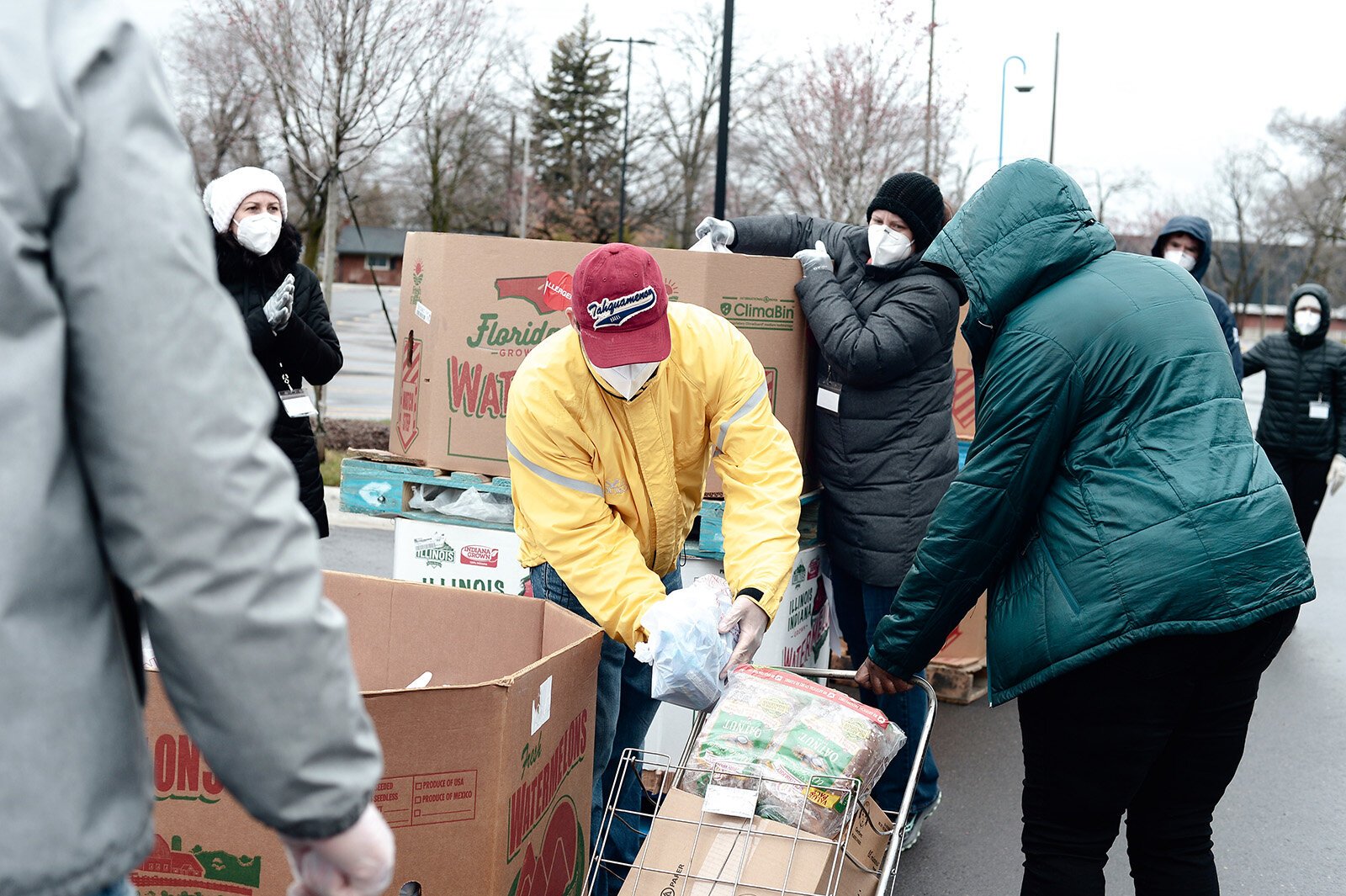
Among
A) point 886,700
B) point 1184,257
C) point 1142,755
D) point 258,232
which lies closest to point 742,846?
point 1142,755

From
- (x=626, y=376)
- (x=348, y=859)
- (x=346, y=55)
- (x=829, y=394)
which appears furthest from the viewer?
(x=346, y=55)

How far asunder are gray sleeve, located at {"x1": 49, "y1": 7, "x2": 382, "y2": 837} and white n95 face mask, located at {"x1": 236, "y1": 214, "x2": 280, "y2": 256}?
291 cm

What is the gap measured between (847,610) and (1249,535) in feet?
6.18

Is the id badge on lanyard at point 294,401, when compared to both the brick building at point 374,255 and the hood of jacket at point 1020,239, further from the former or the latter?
the brick building at point 374,255

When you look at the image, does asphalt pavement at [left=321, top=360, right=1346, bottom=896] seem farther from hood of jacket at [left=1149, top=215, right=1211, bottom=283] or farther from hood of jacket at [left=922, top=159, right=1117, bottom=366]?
hood of jacket at [left=1149, top=215, right=1211, bottom=283]

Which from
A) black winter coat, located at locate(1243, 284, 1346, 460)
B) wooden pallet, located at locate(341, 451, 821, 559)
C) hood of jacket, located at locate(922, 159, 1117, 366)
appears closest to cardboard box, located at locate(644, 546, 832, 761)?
wooden pallet, located at locate(341, 451, 821, 559)

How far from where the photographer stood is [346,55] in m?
10.1

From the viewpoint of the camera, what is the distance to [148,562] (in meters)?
1.04

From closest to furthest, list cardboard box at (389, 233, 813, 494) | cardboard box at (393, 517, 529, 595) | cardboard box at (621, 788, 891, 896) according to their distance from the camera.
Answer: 1. cardboard box at (621, 788, 891, 896)
2. cardboard box at (389, 233, 813, 494)
3. cardboard box at (393, 517, 529, 595)

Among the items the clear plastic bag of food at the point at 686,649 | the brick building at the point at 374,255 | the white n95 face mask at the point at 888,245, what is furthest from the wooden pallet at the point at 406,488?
the brick building at the point at 374,255

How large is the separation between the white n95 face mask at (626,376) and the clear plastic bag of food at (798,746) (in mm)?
704

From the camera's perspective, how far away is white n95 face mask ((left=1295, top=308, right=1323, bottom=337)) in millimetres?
6930

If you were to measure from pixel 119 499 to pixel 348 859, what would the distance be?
0.41 metres

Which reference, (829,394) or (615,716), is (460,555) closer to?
(615,716)
